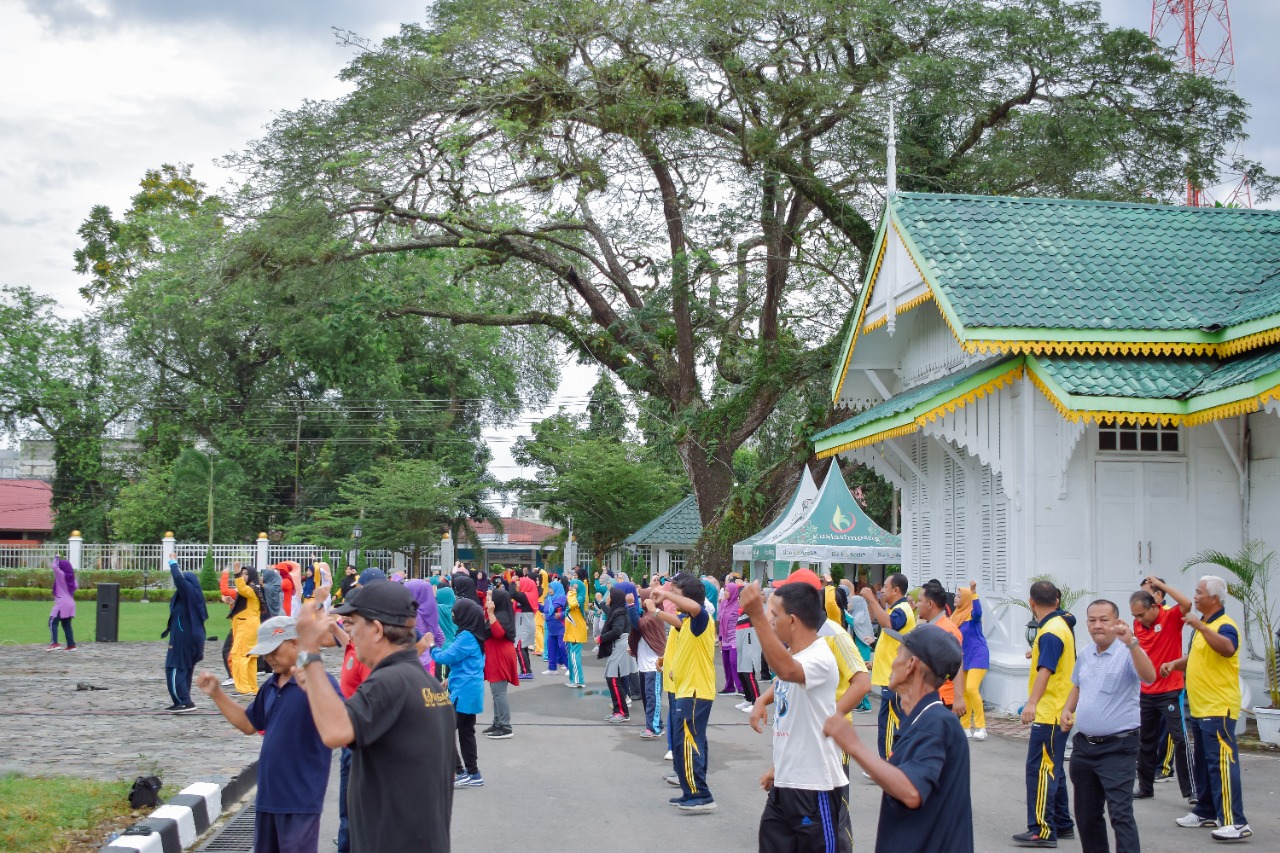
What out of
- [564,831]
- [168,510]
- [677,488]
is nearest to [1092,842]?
[564,831]

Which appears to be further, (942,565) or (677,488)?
(677,488)

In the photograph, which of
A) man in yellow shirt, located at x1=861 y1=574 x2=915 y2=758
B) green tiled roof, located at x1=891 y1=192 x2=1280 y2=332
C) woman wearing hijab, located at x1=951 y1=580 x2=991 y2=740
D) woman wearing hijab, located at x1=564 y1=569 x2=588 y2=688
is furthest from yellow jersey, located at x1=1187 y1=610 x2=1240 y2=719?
woman wearing hijab, located at x1=564 y1=569 x2=588 y2=688

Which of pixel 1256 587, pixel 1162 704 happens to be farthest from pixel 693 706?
pixel 1256 587

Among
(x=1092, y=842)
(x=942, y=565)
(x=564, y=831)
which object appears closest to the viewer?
(x=1092, y=842)

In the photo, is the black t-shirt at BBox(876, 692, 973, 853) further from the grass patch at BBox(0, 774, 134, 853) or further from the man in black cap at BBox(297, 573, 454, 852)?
the grass patch at BBox(0, 774, 134, 853)

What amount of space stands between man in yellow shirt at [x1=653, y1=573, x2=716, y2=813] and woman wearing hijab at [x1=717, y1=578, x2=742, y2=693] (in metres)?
6.04

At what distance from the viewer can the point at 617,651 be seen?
47.6ft

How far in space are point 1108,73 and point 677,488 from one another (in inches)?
1018

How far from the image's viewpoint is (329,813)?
9414 millimetres

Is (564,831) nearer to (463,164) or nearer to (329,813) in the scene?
(329,813)

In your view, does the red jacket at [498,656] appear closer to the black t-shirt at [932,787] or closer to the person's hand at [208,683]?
the person's hand at [208,683]

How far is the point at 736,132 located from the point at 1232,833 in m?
19.4

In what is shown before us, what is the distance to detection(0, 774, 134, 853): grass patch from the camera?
7152 millimetres

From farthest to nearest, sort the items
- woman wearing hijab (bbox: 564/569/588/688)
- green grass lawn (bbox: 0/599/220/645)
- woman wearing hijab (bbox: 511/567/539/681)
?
1. green grass lawn (bbox: 0/599/220/645)
2. woman wearing hijab (bbox: 564/569/588/688)
3. woman wearing hijab (bbox: 511/567/539/681)
